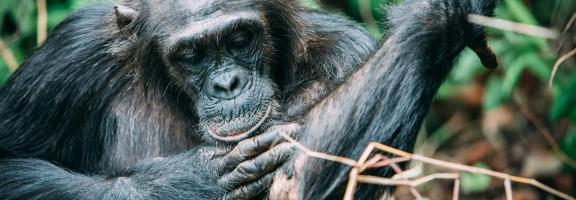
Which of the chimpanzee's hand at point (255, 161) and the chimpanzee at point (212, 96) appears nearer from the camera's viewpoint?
the chimpanzee at point (212, 96)

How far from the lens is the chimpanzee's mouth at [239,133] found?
16.6 feet

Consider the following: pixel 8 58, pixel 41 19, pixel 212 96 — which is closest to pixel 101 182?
pixel 212 96

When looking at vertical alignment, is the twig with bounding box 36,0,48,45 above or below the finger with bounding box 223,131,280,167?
above

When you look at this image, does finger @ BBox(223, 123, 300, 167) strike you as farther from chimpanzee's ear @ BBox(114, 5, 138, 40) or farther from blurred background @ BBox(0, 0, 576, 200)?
blurred background @ BBox(0, 0, 576, 200)

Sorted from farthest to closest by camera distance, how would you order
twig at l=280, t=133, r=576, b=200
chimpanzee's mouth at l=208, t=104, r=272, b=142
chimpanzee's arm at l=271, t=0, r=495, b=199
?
1. chimpanzee's mouth at l=208, t=104, r=272, b=142
2. chimpanzee's arm at l=271, t=0, r=495, b=199
3. twig at l=280, t=133, r=576, b=200

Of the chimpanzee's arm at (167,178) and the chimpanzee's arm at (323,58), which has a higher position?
the chimpanzee's arm at (323,58)

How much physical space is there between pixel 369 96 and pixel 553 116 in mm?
2280

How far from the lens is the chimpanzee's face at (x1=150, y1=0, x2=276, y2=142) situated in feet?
16.8

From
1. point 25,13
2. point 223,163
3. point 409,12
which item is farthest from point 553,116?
point 25,13

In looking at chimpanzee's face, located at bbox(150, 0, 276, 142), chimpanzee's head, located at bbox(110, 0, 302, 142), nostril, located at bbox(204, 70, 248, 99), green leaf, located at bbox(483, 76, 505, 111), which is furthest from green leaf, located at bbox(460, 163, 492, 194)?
nostril, located at bbox(204, 70, 248, 99)

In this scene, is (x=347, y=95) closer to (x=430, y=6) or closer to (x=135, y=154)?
(x=430, y=6)

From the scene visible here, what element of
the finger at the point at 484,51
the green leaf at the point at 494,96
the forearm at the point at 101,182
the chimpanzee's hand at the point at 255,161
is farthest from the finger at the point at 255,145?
the green leaf at the point at 494,96

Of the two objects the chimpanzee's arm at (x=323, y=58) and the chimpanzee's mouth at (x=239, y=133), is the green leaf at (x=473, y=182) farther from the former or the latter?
the chimpanzee's mouth at (x=239, y=133)

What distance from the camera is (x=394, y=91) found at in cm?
477
